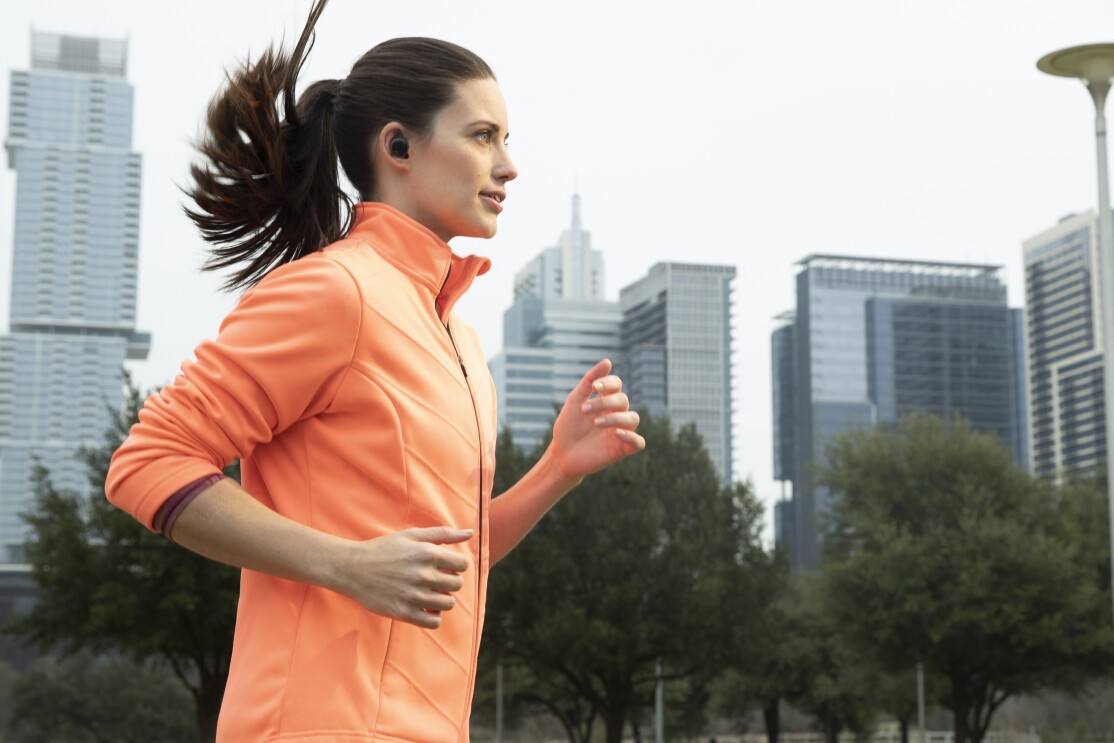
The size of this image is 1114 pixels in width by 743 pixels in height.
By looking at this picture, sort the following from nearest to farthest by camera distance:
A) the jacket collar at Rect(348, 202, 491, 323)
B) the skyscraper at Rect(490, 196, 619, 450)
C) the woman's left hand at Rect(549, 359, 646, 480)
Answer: the jacket collar at Rect(348, 202, 491, 323) → the woman's left hand at Rect(549, 359, 646, 480) → the skyscraper at Rect(490, 196, 619, 450)

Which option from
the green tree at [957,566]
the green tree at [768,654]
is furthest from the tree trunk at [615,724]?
the green tree at [957,566]

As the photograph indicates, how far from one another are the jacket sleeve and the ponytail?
0.32 meters

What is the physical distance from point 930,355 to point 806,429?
19.5 meters

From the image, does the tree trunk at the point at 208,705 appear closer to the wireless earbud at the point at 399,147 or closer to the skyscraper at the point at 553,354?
the wireless earbud at the point at 399,147

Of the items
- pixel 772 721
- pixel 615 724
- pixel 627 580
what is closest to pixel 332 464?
pixel 627 580

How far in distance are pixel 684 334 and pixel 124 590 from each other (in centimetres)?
15538

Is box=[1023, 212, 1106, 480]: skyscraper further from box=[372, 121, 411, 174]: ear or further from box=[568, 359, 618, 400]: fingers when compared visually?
box=[372, 121, 411, 174]: ear

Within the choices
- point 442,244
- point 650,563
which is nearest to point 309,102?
point 442,244

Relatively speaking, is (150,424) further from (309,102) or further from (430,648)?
(309,102)

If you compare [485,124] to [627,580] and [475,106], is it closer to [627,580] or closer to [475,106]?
[475,106]

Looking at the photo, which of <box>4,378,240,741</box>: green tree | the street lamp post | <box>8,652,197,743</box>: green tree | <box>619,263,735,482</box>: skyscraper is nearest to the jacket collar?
the street lamp post

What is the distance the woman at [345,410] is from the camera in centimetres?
192

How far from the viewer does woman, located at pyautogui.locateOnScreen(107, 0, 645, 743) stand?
192cm

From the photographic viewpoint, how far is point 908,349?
618 feet
